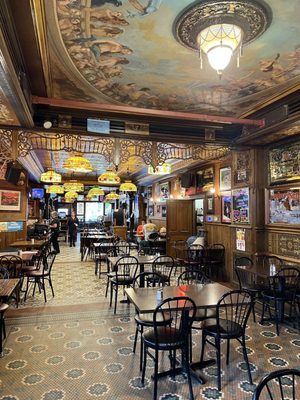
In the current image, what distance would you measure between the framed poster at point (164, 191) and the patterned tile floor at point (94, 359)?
23.3 ft

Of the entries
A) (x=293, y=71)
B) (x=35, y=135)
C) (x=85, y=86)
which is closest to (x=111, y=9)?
(x=85, y=86)

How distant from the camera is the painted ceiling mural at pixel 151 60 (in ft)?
9.23

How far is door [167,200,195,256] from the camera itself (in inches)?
380

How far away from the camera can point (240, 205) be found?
6.48 metres

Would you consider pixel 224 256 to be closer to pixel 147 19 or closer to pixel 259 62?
pixel 259 62

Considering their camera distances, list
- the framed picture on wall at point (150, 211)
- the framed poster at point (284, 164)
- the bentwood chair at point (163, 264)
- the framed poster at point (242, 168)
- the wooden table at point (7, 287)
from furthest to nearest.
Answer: the framed picture on wall at point (150, 211) → the framed poster at point (242, 168) → the framed poster at point (284, 164) → the bentwood chair at point (163, 264) → the wooden table at point (7, 287)

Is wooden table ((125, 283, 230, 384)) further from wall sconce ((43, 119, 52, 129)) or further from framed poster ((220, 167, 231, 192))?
framed poster ((220, 167, 231, 192))

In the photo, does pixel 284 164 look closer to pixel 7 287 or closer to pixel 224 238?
pixel 224 238

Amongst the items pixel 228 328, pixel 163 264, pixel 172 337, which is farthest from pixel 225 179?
pixel 172 337

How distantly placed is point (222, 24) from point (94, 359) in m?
3.84

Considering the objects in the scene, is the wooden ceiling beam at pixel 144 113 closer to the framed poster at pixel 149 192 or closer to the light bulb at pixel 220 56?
the light bulb at pixel 220 56

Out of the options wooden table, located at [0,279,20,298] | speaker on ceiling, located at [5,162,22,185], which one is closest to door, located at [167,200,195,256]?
speaker on ceiling, located at [5,162,22,185]

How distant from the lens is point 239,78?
4133mm

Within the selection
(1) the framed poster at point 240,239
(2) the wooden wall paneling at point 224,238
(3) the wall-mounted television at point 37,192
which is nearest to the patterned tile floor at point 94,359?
(1) the framed poster at point 240,239
